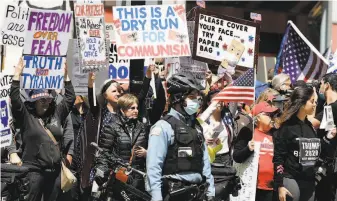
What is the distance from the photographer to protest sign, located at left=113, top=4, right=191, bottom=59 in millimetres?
8461

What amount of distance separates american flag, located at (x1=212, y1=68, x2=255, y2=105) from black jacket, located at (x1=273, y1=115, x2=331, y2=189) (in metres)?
0.76

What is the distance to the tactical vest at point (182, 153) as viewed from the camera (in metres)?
6.04

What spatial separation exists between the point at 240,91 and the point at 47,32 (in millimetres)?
2328

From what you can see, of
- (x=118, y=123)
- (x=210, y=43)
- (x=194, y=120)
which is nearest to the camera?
(x=194, y=120)

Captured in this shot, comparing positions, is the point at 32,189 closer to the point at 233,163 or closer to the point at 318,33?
the point at 233,163

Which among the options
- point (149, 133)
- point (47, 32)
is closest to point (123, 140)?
point (149, 133)

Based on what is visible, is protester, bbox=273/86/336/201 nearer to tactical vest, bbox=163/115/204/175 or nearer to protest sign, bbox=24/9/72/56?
tactical vest, bbox=163/115/204/175

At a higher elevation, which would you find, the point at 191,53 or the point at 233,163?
the point at 191,53

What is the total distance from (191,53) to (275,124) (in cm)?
172

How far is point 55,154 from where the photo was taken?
24.7 feet

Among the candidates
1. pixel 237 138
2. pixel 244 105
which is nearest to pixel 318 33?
pixel 244 105

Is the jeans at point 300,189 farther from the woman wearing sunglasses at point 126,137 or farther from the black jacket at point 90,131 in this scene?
the black jacket at point 90,131

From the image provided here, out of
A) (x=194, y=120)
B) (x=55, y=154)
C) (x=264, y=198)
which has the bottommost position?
(x=264, y=198)

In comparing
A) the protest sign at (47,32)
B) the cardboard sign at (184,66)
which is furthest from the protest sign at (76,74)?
the cardboard sign at (184,66)
